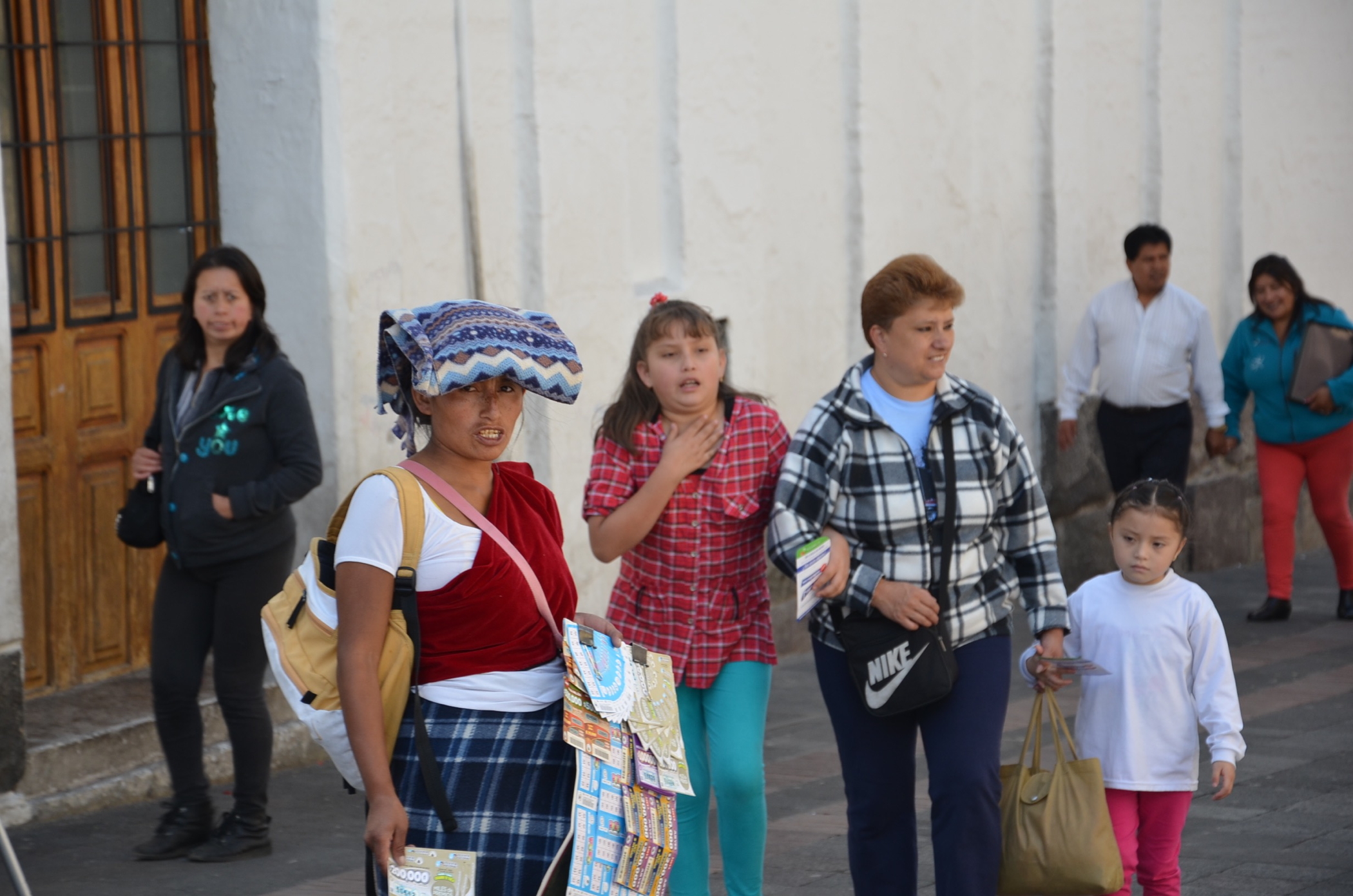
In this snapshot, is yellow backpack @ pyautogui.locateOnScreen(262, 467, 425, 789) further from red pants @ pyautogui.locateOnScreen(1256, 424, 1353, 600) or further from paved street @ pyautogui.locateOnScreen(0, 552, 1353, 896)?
red pants @ pyautogui.locateOnScreen(1256, 424, 1353, 600)

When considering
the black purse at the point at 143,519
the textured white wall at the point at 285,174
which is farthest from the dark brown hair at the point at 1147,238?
the black purse at the point at 143,519

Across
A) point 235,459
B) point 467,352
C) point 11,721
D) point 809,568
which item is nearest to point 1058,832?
point 809,568

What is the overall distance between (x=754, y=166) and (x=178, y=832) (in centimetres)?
453

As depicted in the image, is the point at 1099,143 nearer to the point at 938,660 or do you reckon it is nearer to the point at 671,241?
the point at 671,241

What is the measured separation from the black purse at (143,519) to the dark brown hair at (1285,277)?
6417 mm

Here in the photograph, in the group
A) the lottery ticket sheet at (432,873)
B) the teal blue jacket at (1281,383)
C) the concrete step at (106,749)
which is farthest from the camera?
the teal blue jacket at (1281,383)

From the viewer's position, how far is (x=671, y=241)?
8.71 meters

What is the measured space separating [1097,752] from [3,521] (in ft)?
11.9

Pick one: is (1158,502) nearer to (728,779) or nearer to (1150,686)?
(1150,686)

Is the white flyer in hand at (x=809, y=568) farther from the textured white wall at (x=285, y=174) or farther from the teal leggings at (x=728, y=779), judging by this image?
the textured white wall at (x=285, y=174)

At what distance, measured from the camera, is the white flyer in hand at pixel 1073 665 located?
465 centimetres

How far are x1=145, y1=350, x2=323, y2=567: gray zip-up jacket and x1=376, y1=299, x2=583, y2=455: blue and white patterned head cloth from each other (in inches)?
91.3

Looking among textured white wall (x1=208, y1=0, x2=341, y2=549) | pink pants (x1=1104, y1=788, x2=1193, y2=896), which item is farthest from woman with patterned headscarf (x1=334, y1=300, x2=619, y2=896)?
textured white wall (x1=208, y1=0, x2=341, y2=549)

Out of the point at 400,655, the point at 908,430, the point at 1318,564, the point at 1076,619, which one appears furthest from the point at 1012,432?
the point at 1318,564
